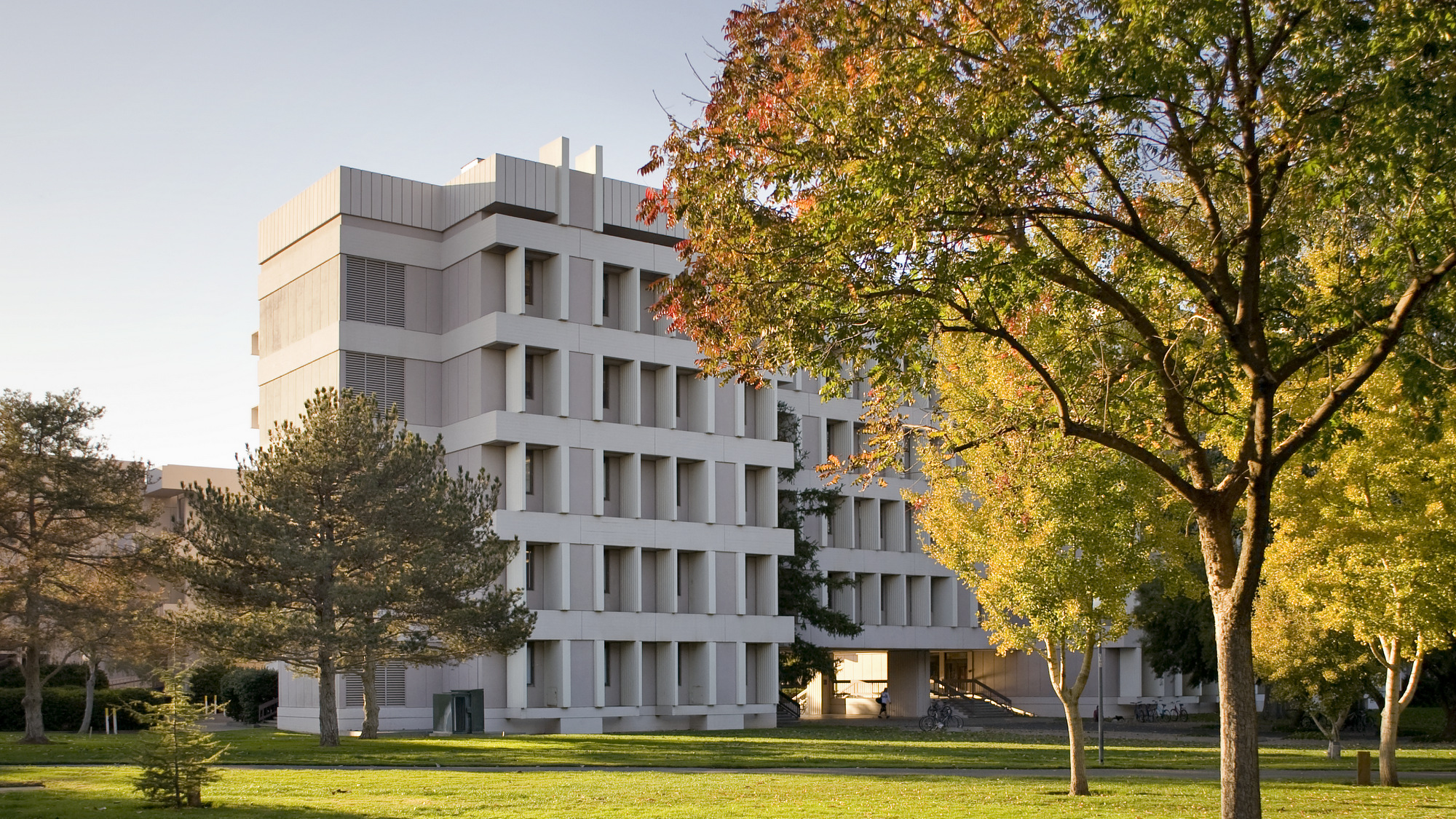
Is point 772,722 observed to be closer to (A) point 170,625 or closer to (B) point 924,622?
(B) point 924,622

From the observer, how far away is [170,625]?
111 ft

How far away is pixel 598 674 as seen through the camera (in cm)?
5025

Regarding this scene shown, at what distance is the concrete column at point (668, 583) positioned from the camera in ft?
174

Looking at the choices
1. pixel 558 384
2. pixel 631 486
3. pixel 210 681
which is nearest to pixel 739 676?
pixel 631 486

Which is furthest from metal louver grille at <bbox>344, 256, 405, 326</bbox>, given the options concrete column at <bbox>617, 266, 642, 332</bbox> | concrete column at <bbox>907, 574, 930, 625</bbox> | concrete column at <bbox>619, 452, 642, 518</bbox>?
concrete column at <bbox>907, 574, 930, 625</bbox>

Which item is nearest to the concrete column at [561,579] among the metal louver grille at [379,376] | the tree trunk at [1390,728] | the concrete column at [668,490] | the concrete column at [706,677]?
the concrete column at [668,490]

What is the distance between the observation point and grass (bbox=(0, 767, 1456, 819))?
59.8ft

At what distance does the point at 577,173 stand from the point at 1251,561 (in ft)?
134

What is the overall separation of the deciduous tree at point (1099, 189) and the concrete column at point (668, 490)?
124 feet

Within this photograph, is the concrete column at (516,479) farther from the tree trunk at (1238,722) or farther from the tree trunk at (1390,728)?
the tree trunk at (1238,722)

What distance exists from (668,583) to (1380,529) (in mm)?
33811

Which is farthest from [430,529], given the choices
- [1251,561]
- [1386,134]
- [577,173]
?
[1386,134]

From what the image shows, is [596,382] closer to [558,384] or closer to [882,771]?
[558,384]

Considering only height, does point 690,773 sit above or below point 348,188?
below
